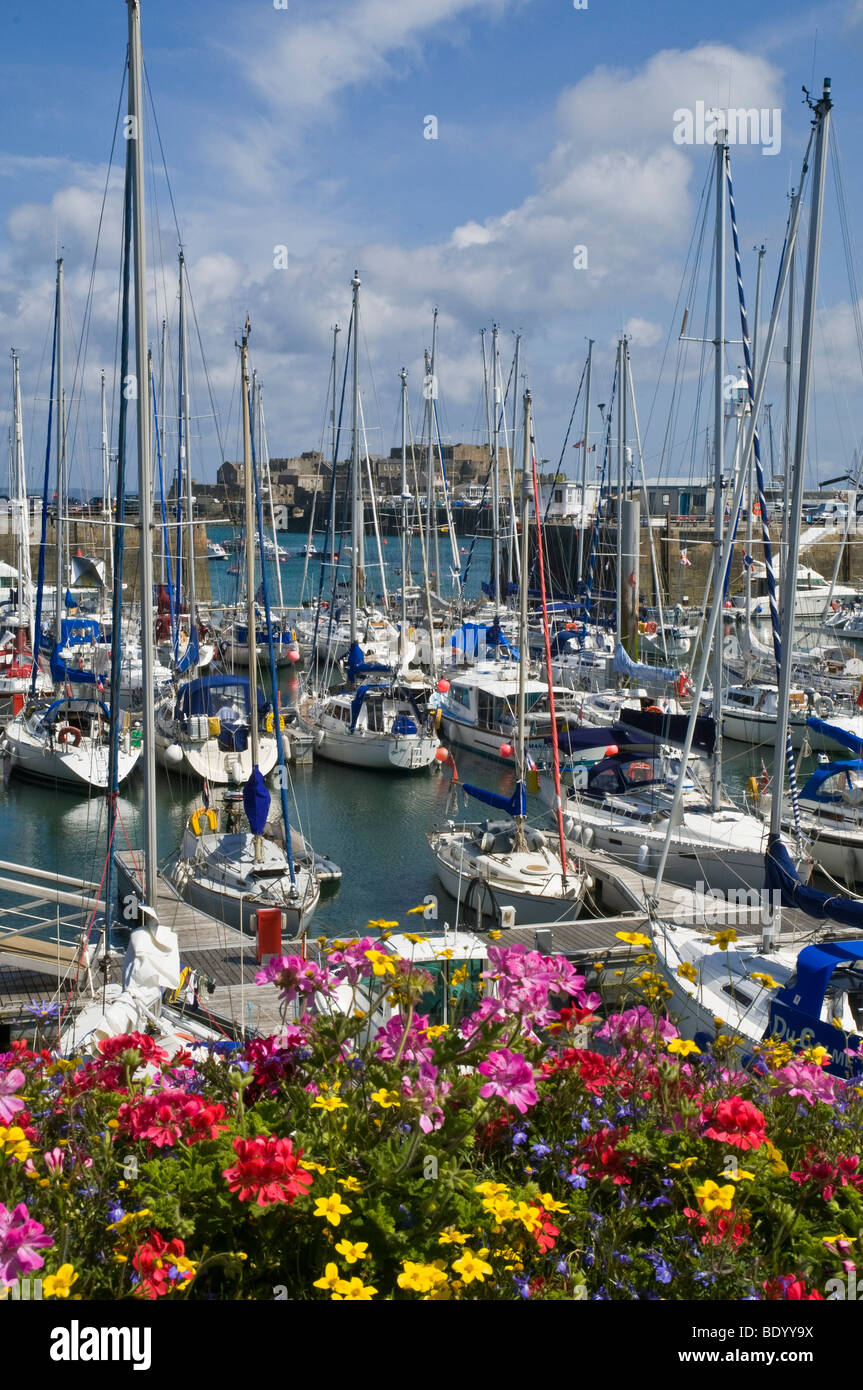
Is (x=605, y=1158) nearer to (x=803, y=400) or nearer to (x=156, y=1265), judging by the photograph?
(x=156, y=1265)

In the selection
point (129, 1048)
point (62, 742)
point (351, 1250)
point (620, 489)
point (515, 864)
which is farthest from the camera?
point (620, 489)

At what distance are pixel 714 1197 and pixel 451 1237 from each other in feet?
2.86

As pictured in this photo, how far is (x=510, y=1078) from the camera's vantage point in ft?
12.6

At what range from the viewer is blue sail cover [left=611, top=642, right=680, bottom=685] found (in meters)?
33.5

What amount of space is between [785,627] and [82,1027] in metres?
10.8

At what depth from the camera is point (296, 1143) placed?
3908mm

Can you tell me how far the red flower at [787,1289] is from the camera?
10.6 ft

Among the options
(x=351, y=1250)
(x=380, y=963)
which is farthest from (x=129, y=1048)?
(x=351, y=1250)

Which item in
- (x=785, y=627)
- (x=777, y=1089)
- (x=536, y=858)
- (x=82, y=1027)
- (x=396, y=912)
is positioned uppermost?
(x=785, y=627)

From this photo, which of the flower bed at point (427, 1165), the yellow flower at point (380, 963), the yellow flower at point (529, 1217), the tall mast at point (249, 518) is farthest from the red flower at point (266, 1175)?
the tall mast at point (249, 518)

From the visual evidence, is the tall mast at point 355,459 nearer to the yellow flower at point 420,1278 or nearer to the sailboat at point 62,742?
the sailboat at point 62,742

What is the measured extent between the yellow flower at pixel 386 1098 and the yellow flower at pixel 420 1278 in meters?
0.61
